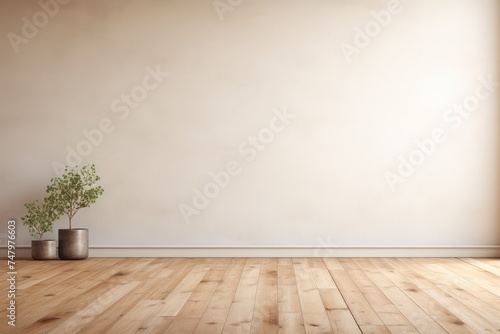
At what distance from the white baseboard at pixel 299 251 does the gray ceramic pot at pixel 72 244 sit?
0.68 feet

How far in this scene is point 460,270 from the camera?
4.38m

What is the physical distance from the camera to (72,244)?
4.93 m

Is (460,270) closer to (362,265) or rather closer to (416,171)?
(362,265)

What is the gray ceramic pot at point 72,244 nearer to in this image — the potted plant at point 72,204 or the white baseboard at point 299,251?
the potted plant at point 72,204

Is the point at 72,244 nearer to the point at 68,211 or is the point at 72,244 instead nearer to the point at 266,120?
the point at 68,211

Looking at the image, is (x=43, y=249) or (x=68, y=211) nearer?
(x=43, y=249)

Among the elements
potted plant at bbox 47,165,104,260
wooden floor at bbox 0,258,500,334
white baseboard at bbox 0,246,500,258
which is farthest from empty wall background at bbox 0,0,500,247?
wooden floor at bbox 0,258,500,334

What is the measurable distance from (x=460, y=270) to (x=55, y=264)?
2901mm

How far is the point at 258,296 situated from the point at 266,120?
2064mm

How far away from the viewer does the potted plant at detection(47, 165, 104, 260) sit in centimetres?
493

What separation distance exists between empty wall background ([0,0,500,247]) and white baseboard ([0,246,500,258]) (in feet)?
0.18

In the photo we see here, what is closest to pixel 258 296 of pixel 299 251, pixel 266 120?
pixel 299 251

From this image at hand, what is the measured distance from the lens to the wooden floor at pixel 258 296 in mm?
2723

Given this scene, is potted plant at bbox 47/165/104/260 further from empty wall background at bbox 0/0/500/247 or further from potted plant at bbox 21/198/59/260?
empty wall background at bbox 0/0/500/247
